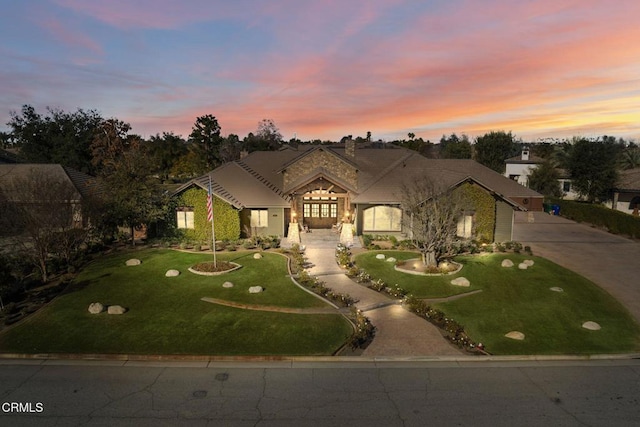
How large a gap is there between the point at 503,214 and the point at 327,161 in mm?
15592

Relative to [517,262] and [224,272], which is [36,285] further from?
[517,262]

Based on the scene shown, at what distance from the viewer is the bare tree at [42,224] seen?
2273 cm

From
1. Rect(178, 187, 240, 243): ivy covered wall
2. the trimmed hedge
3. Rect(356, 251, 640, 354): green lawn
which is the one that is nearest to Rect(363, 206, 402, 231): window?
Rect(356, 251, 640, 354): green lawn

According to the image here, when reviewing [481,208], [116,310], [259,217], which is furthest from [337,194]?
[116,310]

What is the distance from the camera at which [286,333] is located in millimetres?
15953

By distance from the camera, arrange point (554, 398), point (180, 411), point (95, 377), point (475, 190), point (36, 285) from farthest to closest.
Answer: point (475, 190)
point (36, 285)
point (95, 377)
point (554, 398)
point (180, 411)

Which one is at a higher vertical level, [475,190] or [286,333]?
[475,190]

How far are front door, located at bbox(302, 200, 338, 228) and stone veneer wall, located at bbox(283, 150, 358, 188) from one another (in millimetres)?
3051

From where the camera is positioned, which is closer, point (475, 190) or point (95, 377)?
point (95, 377)

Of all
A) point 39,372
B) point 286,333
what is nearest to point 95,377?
point 39,372

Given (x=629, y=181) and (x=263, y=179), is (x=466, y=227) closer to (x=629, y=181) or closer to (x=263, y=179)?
(x=263, y=179)

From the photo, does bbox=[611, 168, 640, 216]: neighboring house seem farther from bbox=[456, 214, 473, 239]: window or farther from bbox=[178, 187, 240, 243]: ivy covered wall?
bbox=[178, 187, 240, 243]: ivy covered wall

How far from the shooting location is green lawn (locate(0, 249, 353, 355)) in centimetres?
1484

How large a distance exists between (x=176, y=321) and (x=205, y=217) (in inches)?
642
